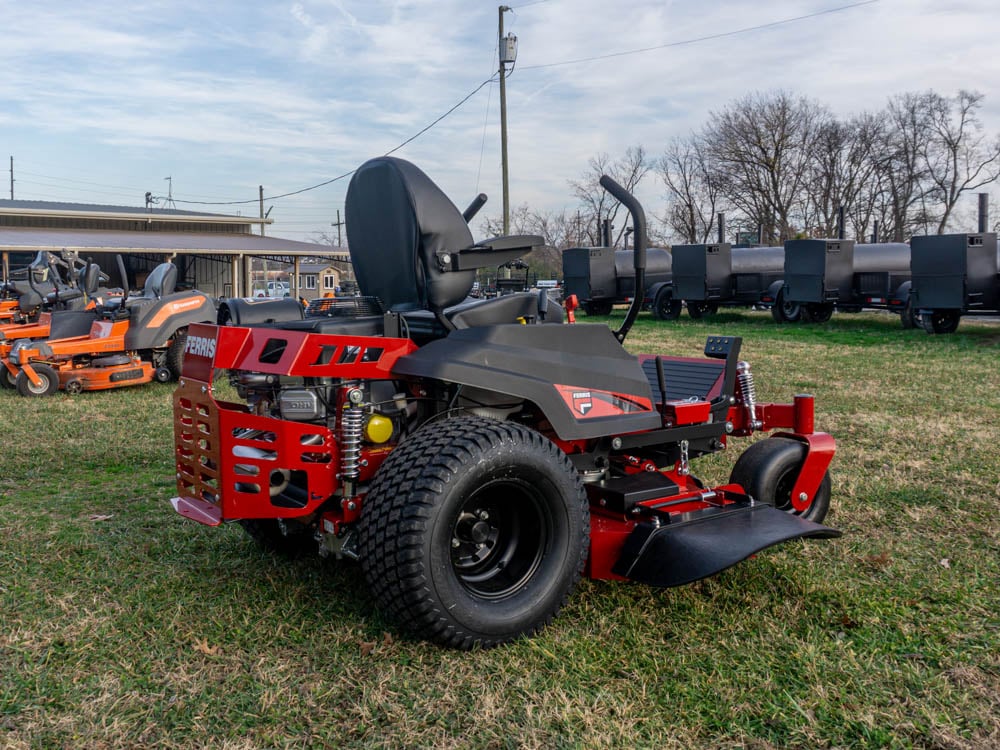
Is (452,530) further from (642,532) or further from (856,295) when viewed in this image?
(856,295)

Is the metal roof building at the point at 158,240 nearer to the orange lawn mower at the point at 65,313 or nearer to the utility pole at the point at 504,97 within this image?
the utility pole at the point at 504,97

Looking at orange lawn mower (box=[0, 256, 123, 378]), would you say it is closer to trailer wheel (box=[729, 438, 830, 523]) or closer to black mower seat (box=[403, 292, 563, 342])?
black mower seat (box=[403, 292, 563, 342])

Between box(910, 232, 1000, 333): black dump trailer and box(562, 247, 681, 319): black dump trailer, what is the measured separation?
646 cm

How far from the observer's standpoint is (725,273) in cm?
1977

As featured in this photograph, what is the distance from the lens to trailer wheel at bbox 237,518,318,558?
12.3ft

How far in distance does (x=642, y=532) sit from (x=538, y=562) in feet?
1.43

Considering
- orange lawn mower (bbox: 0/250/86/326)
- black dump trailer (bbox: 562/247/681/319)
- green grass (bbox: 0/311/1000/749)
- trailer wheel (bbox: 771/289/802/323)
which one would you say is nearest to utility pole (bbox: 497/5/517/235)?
black dump trailer (bbox: 562/247/681/319)

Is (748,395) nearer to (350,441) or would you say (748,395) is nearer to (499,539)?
(499,539)

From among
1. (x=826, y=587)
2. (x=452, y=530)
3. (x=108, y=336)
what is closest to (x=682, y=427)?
(x=826, y=587)

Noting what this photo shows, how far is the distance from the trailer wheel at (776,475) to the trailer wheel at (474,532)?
1241 mm

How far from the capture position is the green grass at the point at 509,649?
2.46 meters

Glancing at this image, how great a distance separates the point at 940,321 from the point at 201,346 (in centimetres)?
1518

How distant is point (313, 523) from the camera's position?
3.27 metres

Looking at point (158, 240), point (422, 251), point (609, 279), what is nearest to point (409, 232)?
point (422, 251)
